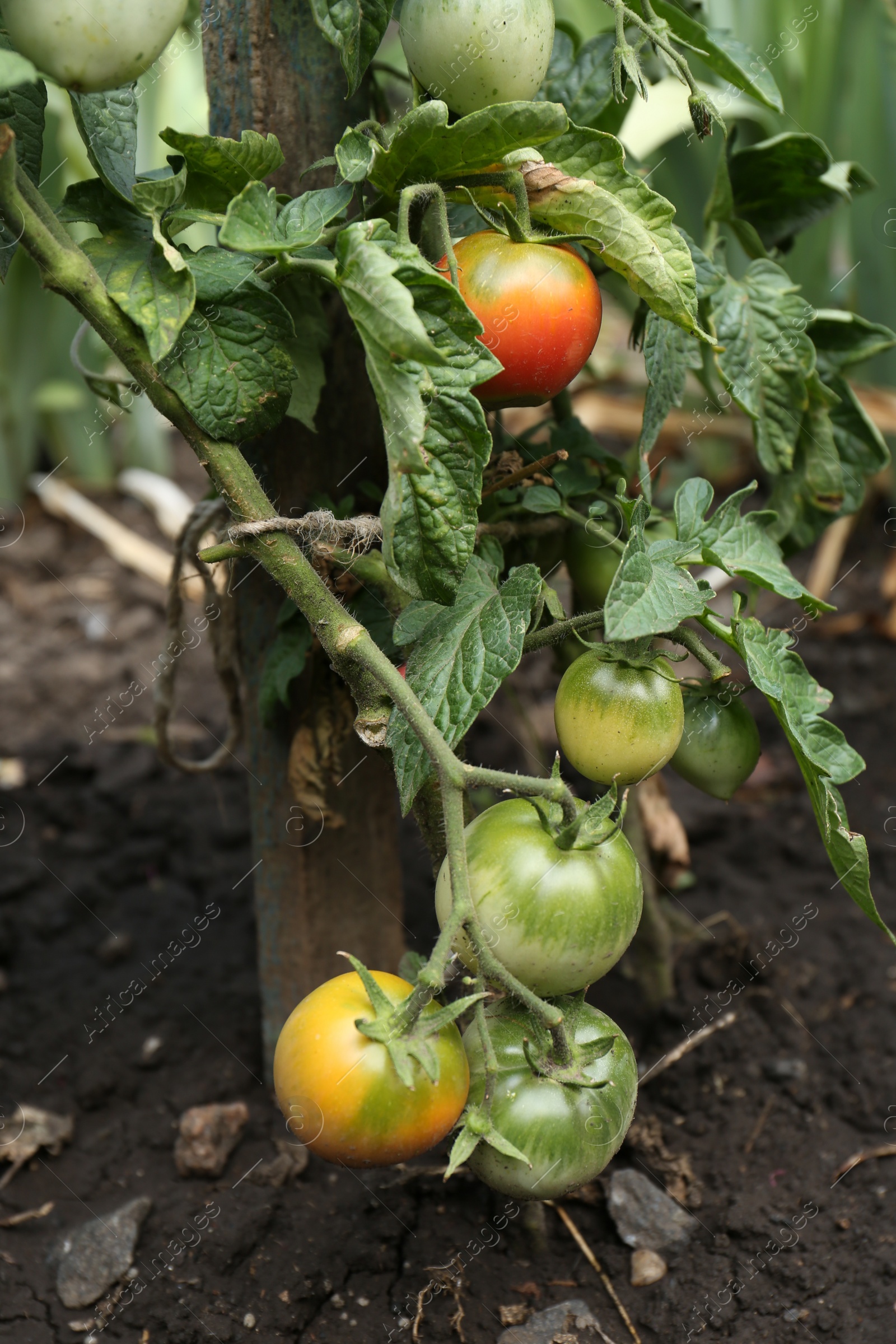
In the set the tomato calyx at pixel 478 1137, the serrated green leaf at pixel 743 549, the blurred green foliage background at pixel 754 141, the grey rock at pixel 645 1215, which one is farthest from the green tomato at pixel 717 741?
the blurred green foliage background at pixel 754 141

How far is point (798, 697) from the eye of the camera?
890 millimetres

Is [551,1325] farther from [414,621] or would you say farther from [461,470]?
[461,470]

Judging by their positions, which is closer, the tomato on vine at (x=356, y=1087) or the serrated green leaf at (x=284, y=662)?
the tomato on vine at (x=356, y=1087)

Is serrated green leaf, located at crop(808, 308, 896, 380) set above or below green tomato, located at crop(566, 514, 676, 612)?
above

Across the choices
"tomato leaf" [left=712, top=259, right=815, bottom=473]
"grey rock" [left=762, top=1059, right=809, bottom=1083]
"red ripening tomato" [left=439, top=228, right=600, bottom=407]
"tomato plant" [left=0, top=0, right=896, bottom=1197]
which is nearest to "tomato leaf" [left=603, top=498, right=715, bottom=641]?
"tomato plant" [left=0, top=0, right=896, bottom=1197]

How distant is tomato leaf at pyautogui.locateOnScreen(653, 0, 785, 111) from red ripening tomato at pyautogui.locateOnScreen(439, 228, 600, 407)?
11.8 inches

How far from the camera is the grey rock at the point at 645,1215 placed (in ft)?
3.56

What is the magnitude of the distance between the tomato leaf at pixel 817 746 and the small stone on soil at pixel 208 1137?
2.52 feet

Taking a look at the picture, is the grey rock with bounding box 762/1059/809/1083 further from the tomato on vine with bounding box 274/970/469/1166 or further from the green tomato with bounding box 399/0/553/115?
the green tomato with bounding box 399/0/553/115

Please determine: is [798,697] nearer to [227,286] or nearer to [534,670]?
[227,286]

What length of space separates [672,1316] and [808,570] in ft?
6.29

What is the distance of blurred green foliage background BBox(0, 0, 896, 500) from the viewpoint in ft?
6.30

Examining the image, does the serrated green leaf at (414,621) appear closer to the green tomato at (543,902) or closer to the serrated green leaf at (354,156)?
the green tomato at (543,902)

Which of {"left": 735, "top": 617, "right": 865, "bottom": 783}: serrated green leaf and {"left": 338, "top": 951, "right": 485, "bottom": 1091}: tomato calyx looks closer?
{"left": 338, "top": 951, "right": 485, "bottom": 1091}: tomato calyx
